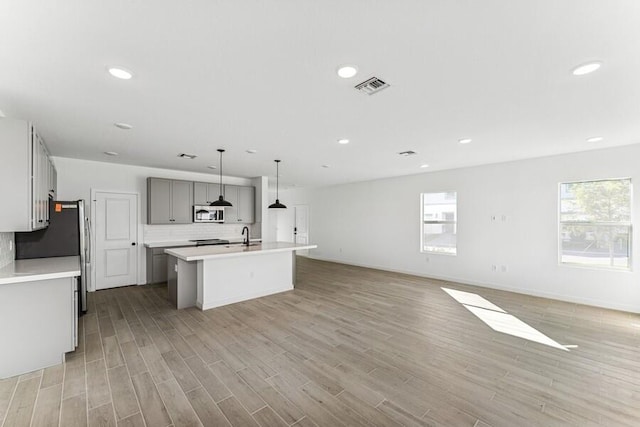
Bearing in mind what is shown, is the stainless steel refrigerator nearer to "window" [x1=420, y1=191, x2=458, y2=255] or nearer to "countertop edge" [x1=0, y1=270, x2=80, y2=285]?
"countertop edge" [x1=0, y1=270, x2=80, y2=285]

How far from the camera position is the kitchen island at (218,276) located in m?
4.25

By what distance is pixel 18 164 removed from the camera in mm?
2549

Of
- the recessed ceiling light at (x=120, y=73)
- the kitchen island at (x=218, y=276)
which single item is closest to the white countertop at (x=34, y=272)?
the kitchen island at (x=218, y=276)

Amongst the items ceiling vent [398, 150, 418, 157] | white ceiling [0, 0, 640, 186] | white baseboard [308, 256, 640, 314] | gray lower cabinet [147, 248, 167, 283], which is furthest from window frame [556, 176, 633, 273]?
gray lower cabinet [147, 248, 167, 283]

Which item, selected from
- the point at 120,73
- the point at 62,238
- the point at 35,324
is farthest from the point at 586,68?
the point at 62,238

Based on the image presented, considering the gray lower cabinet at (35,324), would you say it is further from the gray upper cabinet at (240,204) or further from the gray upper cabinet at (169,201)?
the gray upper cabinet at (240,204)

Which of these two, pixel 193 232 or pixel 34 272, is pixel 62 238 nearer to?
pixel 34 272

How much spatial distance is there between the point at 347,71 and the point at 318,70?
226 mm

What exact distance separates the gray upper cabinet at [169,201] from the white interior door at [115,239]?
386mm

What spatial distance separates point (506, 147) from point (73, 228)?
682 centimetres

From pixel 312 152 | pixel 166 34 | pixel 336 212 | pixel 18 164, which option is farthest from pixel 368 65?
pixel 336 212

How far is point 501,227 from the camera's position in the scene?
18.2 feet

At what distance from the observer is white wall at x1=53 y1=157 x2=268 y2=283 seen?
5113 millimetres

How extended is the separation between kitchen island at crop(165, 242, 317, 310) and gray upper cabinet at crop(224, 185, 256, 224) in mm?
2434
